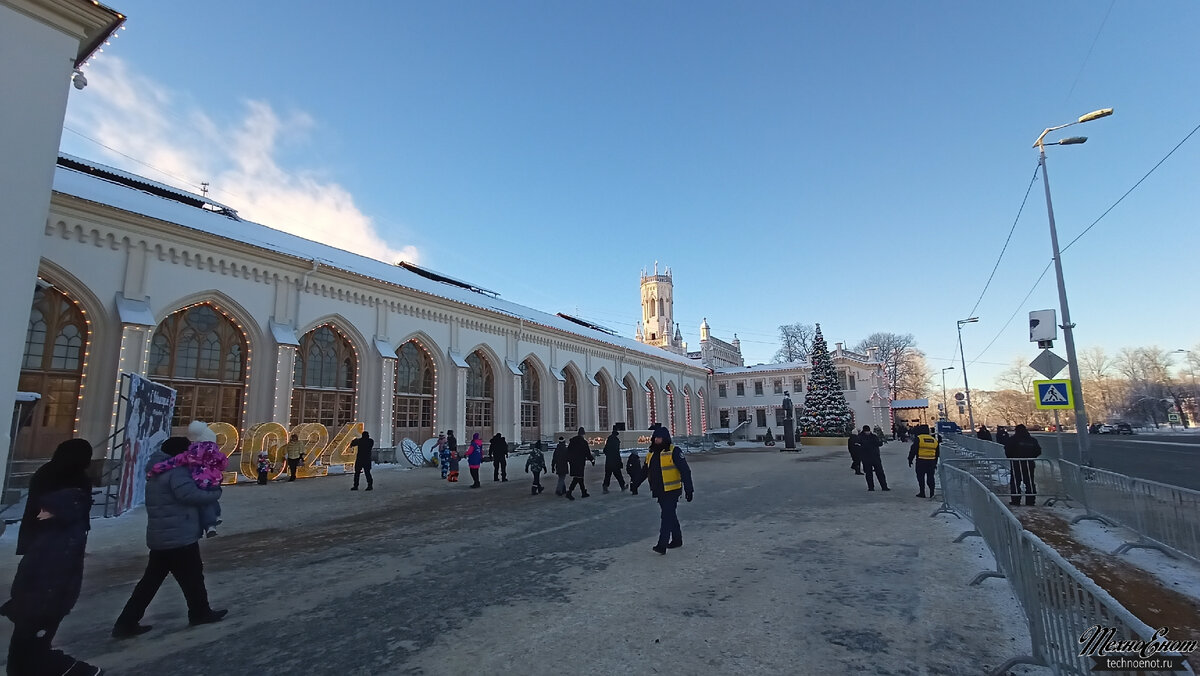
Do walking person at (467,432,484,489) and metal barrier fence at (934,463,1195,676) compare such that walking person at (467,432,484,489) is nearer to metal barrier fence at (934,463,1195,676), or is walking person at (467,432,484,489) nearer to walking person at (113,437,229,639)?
walking person at (113,437,229,639)

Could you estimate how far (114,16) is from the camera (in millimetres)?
8992

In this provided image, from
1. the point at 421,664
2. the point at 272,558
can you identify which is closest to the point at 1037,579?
the point at 421,664

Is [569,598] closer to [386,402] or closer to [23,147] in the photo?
[23,147]

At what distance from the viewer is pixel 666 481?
23.1 ft

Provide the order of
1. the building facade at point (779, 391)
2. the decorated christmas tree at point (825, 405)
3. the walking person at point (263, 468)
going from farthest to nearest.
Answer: the building facade at point (779, 391) → the decorated christmas tree at point (825, 405) → the walking person at point (263, 468)

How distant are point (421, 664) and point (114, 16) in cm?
1177

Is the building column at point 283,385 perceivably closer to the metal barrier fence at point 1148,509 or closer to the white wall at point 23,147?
the white wall at point 23,147

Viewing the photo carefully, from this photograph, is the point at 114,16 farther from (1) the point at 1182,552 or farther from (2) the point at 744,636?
(1) the point at 1182,552

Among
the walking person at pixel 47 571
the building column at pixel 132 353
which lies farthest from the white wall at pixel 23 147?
the building column at pixel 132 353

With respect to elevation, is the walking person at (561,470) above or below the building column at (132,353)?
below

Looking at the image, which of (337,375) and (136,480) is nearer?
(136,480)

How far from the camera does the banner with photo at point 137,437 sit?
1105 cm

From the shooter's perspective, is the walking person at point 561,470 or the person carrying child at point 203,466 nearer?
the person carrying child at point 203,466

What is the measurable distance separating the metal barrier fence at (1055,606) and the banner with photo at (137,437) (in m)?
14.2
